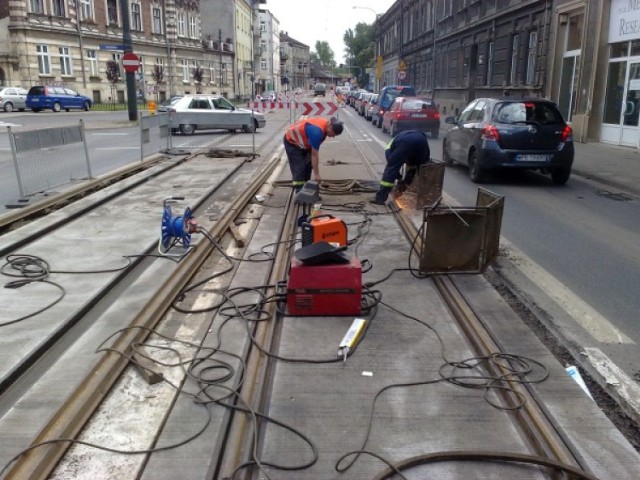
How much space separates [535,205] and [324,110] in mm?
9765

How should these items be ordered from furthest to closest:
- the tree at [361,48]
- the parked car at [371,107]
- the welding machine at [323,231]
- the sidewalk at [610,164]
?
1. the tree at [361,48]
2. the parked car at [371,107]
3. the sidewalk at [610,164]
4. the welding machine at [323,231]

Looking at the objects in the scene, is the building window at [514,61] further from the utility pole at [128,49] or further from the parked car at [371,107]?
the utility pole at [128,49]

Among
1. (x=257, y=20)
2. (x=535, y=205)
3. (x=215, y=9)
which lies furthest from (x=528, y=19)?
(x=257, y=20)

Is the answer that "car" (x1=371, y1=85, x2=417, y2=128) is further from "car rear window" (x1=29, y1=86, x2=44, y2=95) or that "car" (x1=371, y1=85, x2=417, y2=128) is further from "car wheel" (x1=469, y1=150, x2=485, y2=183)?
"car rear window" (x1=29, y1=86, x2=44, y2=95)

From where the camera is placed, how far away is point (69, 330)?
4.84 meters

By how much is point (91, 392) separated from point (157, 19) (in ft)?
198

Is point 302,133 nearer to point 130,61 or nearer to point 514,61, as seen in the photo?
point 130,61

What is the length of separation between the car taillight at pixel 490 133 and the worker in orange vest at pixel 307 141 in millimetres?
4264

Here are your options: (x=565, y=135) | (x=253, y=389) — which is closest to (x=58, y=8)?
(x=565, y=135)

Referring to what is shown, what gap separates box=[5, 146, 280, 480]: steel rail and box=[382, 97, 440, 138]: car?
1734cm

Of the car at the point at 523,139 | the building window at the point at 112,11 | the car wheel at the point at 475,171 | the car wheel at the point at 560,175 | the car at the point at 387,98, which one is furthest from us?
the building window at the point at 112,11

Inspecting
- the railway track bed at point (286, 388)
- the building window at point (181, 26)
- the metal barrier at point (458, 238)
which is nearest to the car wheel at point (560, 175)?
the metal barrier at point (458, 238)

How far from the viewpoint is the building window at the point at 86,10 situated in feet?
156

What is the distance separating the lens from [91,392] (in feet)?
12.2
